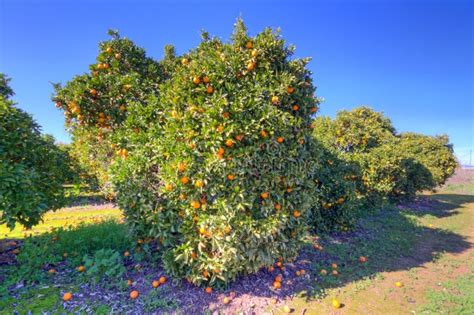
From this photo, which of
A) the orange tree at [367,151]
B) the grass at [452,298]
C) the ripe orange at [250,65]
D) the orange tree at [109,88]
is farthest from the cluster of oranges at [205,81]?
the orange tree at [367,151]

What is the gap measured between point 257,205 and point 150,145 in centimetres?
201

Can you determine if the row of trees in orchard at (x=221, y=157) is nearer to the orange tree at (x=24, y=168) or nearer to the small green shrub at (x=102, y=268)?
the small green shrub at (x=102, y=268)

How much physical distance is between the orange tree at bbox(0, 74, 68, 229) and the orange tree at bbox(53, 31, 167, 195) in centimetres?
80

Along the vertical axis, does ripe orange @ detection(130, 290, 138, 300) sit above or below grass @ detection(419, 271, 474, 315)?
above

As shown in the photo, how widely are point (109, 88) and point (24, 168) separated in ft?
6.89

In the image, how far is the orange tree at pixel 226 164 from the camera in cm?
383

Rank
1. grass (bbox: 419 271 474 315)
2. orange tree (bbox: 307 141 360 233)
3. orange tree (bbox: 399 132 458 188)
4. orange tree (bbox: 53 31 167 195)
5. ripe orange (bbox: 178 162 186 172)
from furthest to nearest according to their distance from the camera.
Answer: orange tree (bbox: 399 132 458 188)
orange tree (bbox: 307 141 360 233)
orange tree (bbox: 53 31 167 195)
grass (bbox: 419 271 474 315)
ripe orange (bbox: 178 162 186 172)

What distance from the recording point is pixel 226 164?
12.4ft

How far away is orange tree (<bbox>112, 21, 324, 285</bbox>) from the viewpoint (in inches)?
151

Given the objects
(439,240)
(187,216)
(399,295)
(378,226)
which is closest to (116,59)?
(187,216)

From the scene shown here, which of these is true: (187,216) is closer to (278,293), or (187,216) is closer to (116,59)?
(278,293)

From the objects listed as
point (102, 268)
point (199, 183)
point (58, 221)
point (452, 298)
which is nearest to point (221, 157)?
point (199, 183)

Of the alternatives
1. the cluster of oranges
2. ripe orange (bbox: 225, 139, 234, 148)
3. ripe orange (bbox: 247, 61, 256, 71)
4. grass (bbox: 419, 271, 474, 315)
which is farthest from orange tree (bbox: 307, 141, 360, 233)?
the cluster of oranges

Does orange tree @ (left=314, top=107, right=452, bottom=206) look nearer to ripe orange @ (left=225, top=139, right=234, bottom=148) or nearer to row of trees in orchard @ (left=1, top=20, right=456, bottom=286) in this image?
row of trees in orchard @ (left=1, top=20, right=456, bottom=286)
